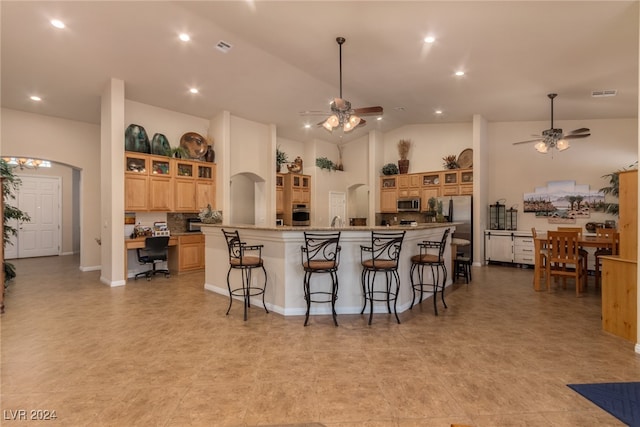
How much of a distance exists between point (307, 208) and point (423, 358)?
21.8 ft

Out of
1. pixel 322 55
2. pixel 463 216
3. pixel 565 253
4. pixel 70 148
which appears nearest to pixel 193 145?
pixel 70 148

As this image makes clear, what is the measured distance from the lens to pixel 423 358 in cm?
278

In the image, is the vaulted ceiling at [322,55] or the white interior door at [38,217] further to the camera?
the white interior door at [38,217]

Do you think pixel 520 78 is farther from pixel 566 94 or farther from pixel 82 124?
pixel 82 124

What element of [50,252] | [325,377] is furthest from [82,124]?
[325,377]

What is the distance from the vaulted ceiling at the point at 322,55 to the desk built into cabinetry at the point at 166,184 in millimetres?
1286

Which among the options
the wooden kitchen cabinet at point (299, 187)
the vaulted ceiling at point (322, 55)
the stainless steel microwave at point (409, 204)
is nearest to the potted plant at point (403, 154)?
the stainless steel microwave at point (409, 204)

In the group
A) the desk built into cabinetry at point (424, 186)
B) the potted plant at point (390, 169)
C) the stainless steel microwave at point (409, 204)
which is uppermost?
the potted plant at point (390, 169)

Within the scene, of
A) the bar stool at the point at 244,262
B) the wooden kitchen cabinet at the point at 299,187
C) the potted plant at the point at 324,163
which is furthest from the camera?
the potted plant at the point at 324,163

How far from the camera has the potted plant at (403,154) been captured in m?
8.92

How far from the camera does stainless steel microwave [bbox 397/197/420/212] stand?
854 centimetres

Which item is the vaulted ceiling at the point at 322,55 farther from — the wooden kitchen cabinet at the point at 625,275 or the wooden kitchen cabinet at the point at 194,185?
the wooden kitchen cabinet at the point at 625,275

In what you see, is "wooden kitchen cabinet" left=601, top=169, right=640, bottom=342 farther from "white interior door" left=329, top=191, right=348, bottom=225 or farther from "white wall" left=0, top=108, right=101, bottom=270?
"white wall" left=0, top=108, right=101, bottom=270

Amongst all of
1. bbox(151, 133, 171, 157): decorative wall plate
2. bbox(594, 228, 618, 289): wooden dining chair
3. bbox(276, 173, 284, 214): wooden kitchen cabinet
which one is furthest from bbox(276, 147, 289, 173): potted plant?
bbox(594, 228, 618, 289): wooden dining chair
